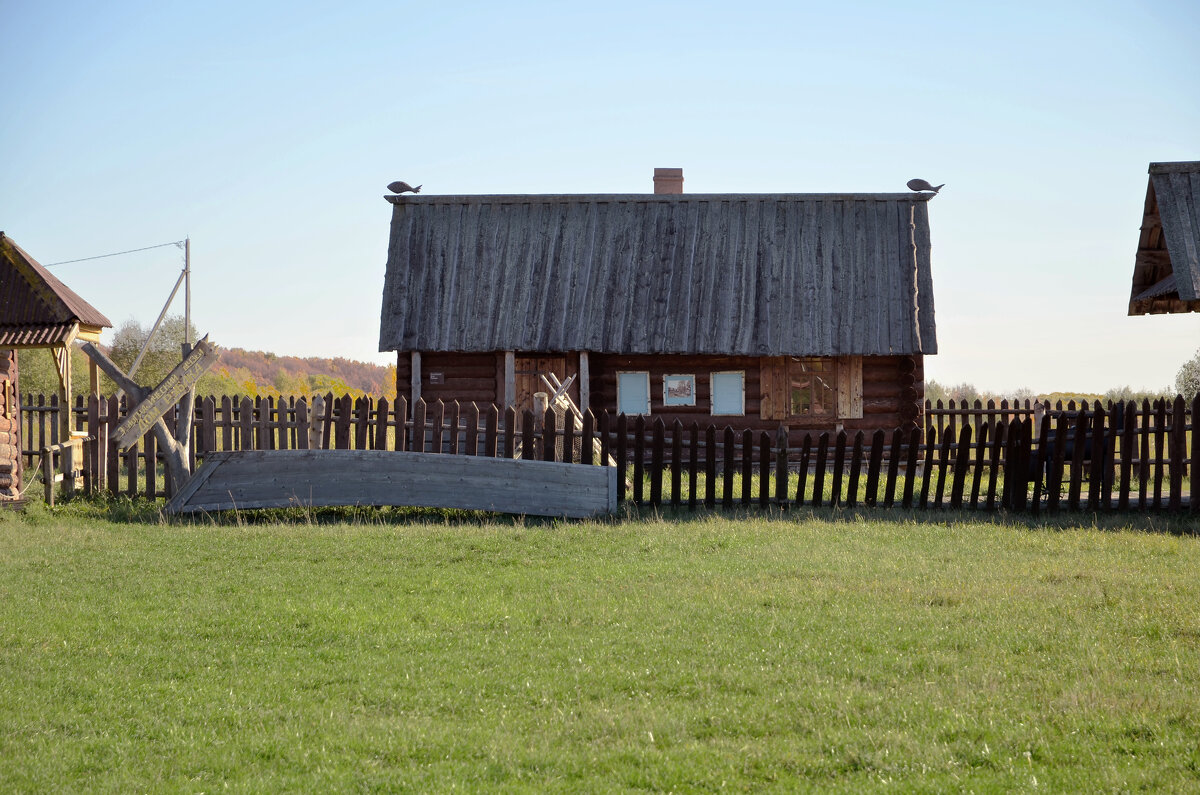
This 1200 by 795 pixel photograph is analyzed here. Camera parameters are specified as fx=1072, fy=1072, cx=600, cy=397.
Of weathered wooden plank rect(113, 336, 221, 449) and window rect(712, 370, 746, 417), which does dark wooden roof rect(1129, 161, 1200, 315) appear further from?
weathered wooden plank rect(113, 336, 221, 449)

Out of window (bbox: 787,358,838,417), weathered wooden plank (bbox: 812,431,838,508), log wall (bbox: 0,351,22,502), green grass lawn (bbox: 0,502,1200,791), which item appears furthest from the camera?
window (bbox: 787,358,838,417)

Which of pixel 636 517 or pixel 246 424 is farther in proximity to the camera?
pixel 246 424

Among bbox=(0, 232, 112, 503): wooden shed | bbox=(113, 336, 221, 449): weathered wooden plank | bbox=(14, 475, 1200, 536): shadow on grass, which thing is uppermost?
bbox=(0, 232, 112, 503): wooden shed

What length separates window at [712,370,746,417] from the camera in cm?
2262

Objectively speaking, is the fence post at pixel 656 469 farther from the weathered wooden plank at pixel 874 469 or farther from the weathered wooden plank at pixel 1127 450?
the weathered wooden plank at pixel 1127 450

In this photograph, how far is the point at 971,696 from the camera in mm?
5898

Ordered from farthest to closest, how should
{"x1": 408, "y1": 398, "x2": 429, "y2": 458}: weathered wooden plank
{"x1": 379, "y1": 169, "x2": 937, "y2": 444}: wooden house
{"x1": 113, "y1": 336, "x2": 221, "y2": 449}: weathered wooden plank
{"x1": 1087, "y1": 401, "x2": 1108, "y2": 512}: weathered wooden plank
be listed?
{"x1": 379, "y1": 169, "x2": 937, "y2": 444}: wooden house < {"x1": 408, "y1": 398, "x2": 429, "y2": 458}: weathered wooden plank < {"x1": 1087, "y1": 401, "x2": 1108, "y2": 512}: weathered wooden plank < {"x1": 113, "y1": 336, "x2": 221, "y2": 449}: weathered wooden plank

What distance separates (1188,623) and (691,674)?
3.84 meters

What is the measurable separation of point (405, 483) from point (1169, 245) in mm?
11355

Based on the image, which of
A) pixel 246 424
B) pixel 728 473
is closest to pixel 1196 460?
pixel 728 473

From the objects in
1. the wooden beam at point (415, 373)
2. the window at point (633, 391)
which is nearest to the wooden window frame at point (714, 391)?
the window at point (633, 391)

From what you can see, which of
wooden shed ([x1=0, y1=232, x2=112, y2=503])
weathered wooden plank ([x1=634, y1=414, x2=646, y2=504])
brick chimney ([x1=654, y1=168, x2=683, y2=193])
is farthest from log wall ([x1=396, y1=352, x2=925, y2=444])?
weathered wooden plank ([x1=634, y1=414, x2=646, y2=504])

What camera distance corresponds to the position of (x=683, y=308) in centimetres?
2250

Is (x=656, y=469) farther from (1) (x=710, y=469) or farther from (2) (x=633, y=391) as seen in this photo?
(2) (x=633, y=391)
